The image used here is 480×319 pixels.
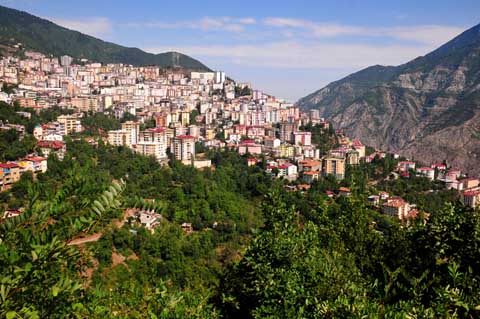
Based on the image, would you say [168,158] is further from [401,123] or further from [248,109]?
[401,123]

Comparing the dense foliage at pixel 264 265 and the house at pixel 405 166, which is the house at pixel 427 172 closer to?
the house at pixel 405 166

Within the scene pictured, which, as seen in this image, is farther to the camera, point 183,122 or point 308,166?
point 183,122

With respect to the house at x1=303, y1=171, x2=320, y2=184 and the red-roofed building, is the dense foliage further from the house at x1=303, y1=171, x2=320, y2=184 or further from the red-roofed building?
the red-roofed building

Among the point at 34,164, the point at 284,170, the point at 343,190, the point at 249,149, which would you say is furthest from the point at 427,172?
the point at 34,164

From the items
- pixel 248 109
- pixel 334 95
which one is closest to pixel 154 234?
pixel 248 109

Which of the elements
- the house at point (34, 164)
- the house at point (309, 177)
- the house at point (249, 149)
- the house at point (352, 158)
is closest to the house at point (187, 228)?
the house at point (34, 164)

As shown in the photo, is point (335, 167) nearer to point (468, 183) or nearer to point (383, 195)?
point (383, 195)
